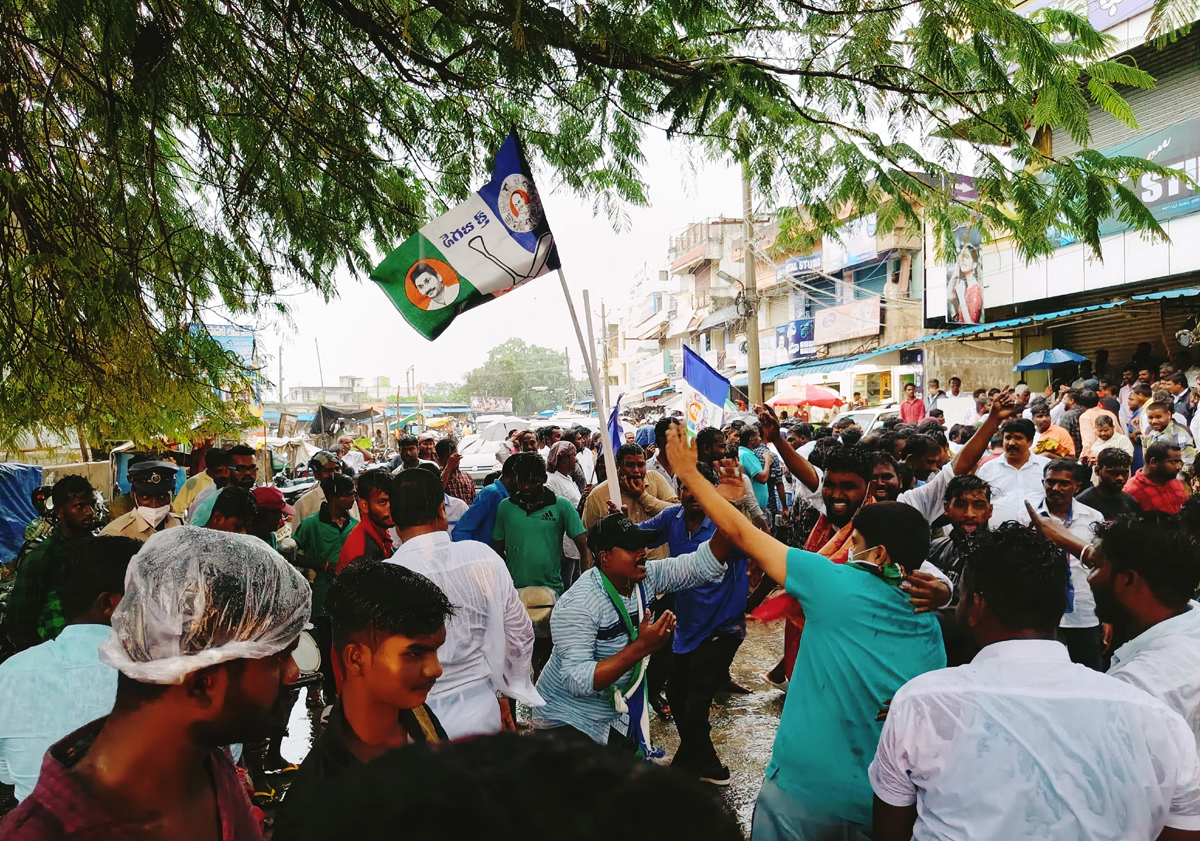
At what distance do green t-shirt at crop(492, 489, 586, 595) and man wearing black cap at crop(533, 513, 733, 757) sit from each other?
6.63 ft

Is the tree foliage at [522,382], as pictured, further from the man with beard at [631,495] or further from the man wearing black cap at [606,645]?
the man wearing black cap at [606,645]

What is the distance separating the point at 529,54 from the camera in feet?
11.0

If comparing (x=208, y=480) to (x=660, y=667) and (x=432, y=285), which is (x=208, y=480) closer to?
(x=432, y=285)

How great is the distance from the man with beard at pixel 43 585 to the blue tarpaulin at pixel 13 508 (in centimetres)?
517

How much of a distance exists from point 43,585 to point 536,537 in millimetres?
2677

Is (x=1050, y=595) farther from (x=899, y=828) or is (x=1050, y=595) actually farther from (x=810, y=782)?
(x=810, y=782)

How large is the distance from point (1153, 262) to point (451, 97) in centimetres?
1363

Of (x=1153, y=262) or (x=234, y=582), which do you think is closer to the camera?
(x=234, y=582)

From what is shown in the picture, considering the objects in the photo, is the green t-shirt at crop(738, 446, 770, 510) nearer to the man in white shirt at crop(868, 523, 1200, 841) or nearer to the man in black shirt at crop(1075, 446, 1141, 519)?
the man in black shirt at crop(1075, 446, 1141, 519)

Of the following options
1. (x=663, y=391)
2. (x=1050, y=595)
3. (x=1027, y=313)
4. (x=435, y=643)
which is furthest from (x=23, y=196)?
(x=663, y=391)

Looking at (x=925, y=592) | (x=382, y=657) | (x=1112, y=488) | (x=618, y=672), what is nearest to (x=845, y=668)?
(x=925, y=592)

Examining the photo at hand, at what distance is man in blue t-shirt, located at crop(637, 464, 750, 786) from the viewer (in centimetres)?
437

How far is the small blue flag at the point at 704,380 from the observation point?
22.7 feet

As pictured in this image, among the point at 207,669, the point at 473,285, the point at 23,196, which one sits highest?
the point at 23,196
